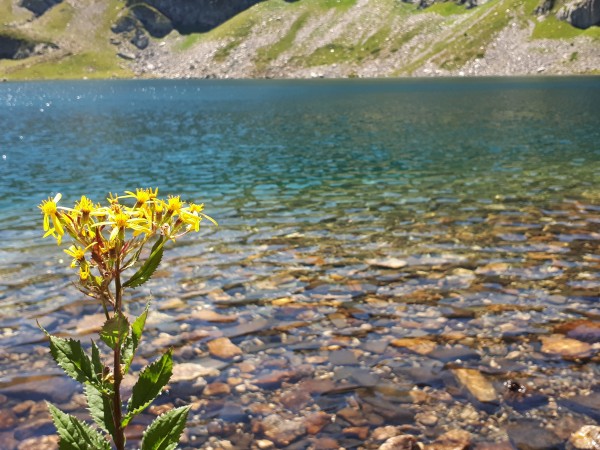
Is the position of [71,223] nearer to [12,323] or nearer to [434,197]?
[12,323]

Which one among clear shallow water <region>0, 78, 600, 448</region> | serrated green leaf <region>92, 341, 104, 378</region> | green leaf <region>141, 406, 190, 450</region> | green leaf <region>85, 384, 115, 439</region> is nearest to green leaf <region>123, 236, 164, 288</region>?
serrated green leaf <region>92, 341, 104, 378</region>

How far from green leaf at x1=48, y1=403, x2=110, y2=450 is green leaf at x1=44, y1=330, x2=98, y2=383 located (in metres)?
0.33

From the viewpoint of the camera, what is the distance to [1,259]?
57.7 feet

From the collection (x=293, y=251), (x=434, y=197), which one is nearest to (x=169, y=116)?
(x=434, y=197)

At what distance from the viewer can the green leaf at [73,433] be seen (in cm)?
385

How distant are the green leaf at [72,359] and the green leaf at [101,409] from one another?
22cm

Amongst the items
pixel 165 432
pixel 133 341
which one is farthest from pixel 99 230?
pixel 165 432

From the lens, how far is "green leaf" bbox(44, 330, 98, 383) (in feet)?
12.0

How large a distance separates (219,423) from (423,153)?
36.8 metres

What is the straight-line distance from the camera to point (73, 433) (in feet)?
12.9

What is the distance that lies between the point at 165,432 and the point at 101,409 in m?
0.52

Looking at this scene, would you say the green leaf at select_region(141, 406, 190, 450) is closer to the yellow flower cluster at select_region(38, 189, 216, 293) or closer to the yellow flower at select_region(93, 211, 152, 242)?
the yellow flower cluster at select_region(38, 189, 216, 293)

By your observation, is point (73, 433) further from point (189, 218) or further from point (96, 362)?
point (189, 218)

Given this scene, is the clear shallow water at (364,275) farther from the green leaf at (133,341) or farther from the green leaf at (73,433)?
the green leaf at (133,341)
